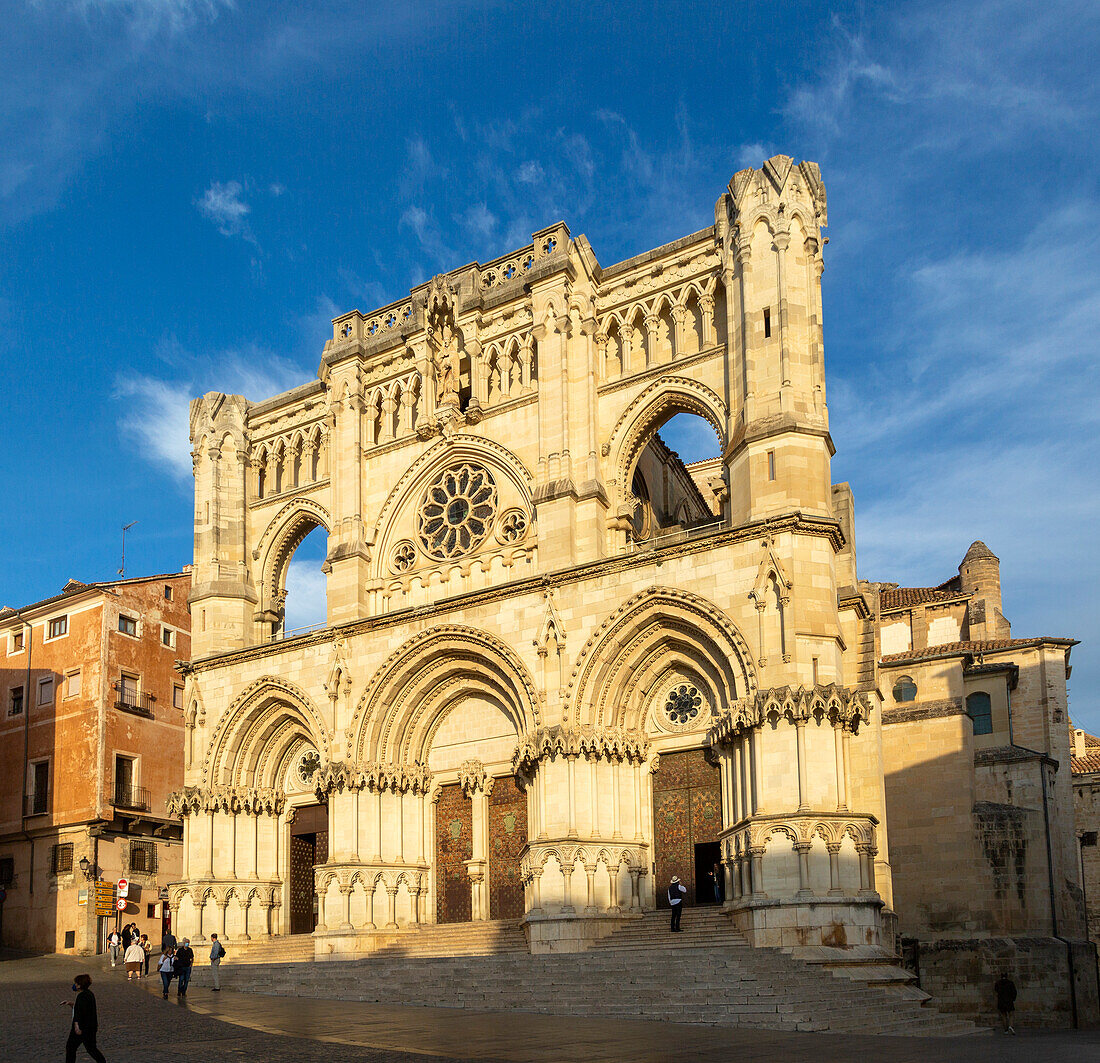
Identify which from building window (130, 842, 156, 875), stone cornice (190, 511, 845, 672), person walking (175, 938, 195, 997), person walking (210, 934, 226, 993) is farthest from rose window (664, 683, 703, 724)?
building window (130, 842, 156, 875)

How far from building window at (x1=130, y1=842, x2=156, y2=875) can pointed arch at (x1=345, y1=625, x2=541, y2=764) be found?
1334 cm

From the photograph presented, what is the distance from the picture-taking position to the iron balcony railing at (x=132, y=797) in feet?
127

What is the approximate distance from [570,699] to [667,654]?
2.38m

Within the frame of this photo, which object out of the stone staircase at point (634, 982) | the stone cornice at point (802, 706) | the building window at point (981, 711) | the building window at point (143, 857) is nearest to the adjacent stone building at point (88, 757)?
the building window at point (143, 857)

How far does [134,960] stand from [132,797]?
38.9 ft

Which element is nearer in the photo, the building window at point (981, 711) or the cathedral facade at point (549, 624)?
the cathedral facade at point (549, 624)

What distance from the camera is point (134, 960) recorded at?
28.2 meters

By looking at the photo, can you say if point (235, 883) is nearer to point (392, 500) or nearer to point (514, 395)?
point (392, 500)

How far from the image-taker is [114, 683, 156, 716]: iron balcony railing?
40.1m

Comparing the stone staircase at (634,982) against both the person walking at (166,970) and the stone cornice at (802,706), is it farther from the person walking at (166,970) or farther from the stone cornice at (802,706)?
the stone cornice at (802,706)

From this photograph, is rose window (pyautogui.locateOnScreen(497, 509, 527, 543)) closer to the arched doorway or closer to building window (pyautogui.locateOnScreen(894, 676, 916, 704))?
the arched doorway

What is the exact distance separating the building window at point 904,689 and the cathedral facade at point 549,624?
12.7ft

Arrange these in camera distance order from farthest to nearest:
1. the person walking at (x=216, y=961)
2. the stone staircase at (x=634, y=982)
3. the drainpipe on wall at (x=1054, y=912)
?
the drainpipe on wall at (x=1054, y=912), the person walking at (x=216, y=961), the stone staircase at (x=634, y=982)

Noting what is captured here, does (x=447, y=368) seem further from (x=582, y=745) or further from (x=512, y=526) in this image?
(x=582, y=745)
